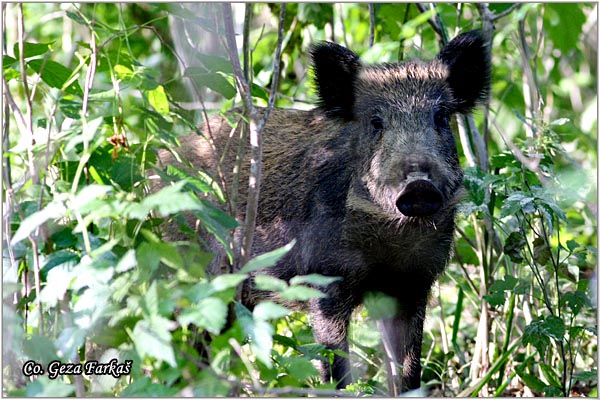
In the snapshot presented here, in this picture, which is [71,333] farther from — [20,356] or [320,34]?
[320,34]

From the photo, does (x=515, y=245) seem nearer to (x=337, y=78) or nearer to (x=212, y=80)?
(x=337, y=78)

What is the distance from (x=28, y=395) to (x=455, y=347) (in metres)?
3.02

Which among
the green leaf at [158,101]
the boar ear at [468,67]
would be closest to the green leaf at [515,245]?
the boar ear at [468,67]

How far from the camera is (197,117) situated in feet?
17.4

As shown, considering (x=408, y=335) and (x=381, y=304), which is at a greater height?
(x=381, y=304)

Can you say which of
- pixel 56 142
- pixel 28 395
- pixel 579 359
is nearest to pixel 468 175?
pixel 579 359

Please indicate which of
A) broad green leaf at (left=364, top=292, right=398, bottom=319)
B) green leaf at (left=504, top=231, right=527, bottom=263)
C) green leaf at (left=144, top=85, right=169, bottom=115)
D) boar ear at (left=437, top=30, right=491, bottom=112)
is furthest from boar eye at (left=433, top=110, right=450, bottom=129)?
green leaf at (left=144, top=85, right=169, bottom=115)

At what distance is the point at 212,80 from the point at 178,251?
0.92 m

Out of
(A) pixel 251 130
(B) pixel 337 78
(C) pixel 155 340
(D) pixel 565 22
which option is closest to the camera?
(C) pixel 155 340

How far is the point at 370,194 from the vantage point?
4.39 meters

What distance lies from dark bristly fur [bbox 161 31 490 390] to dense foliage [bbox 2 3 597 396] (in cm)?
23

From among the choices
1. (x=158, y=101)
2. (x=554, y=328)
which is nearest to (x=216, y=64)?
(x=158, y=101)

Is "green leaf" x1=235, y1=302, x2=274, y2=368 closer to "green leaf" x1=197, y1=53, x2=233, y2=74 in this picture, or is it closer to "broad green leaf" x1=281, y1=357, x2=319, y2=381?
"broad green leaf" x1=281, y1=357, x2=319, y2=381

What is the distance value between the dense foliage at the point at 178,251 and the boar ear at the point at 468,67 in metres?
0.39
